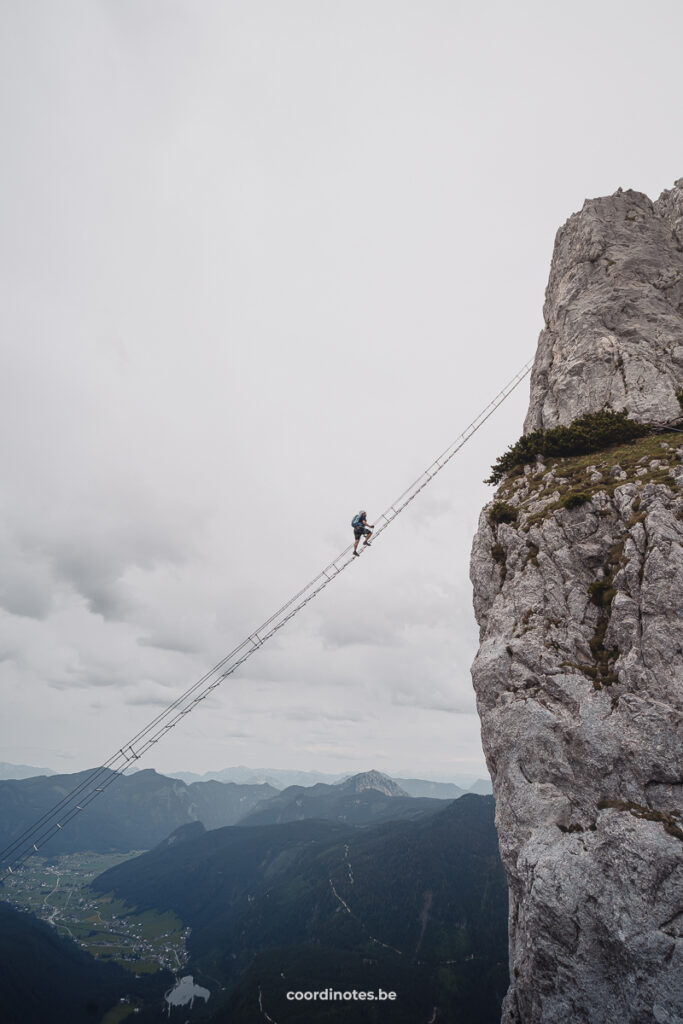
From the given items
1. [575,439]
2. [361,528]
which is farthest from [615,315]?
[361,528]

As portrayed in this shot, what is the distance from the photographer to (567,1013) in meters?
19.6

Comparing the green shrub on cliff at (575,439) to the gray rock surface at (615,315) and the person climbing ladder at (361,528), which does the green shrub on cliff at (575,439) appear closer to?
the gray rock surface at (615,315)

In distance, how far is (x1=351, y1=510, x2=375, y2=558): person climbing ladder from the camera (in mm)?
34594

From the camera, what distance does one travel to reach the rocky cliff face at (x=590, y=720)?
19.1 m

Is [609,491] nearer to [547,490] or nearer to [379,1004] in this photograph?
[547,490]

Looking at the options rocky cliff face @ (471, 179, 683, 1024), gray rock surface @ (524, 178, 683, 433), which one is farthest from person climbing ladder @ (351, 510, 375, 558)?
gray rock surface @ (524, 178, 683, 433)

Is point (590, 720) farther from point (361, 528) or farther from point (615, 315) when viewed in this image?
point (615, 315)

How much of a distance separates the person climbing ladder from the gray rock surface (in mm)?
22180

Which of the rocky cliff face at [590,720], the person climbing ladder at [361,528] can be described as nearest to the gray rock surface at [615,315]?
the rocky cliff face at [590,720]

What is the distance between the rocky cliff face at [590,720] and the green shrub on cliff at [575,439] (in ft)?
5.55

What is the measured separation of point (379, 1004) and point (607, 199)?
25603cm

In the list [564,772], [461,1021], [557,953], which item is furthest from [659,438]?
[461,1021]

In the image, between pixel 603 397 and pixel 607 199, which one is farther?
pixel 607 199

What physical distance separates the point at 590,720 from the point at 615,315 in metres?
42.3
